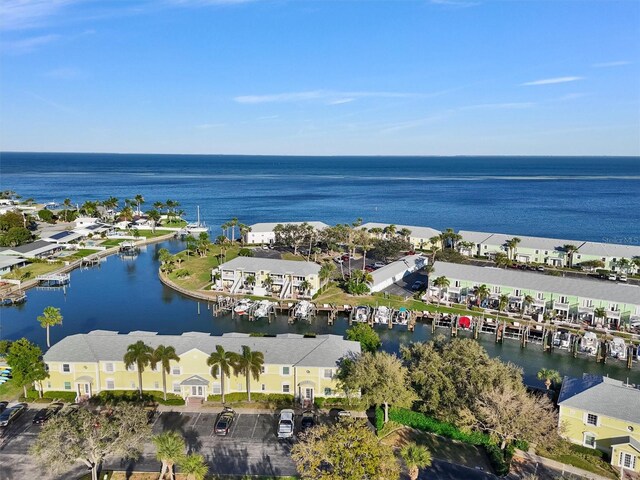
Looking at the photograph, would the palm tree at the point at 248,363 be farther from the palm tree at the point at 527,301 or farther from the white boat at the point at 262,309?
the palm tree at the point at 527,301

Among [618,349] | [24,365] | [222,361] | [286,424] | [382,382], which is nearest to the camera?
[286,424]

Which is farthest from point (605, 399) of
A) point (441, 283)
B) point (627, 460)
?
point (441, 283)

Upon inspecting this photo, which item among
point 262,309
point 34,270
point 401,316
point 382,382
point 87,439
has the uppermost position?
point 382,382

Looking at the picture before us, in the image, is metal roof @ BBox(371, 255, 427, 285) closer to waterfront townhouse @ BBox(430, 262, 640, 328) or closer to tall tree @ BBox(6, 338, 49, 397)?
waterfront townhouse @ BBox(430, 262, 640, 328)

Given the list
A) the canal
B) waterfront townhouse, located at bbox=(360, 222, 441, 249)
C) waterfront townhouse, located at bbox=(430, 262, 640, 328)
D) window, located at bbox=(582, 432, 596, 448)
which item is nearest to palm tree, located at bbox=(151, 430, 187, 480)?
window, located at bbox=(582, 432, 596, 448)

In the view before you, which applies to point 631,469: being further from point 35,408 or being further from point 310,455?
point 35,408

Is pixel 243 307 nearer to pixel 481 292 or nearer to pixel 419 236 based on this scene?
pixel 481 292
